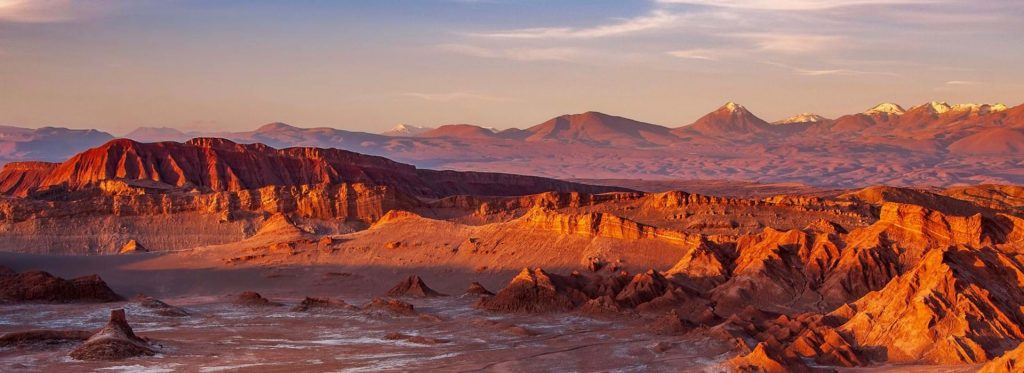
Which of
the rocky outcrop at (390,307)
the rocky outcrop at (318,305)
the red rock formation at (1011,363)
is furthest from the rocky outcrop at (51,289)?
the red rock formation at (1011,363)

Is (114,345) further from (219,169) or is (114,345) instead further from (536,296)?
(219,169)

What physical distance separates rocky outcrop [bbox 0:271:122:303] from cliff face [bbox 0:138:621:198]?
48.9 meters

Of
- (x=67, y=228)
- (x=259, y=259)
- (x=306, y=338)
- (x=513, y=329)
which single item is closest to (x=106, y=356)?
(x=306, y=338)

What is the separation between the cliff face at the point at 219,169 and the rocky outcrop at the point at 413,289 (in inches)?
2121

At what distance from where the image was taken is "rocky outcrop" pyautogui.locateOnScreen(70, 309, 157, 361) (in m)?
44.3

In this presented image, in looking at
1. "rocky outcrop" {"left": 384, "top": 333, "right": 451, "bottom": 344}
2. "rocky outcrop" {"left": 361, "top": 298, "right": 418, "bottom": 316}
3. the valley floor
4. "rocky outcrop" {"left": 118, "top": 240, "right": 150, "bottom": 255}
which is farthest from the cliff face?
"rocky outcrop" {"left": 384, "top": 333, "right": 451, "bottom": 344}

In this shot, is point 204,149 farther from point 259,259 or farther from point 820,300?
point 820,300

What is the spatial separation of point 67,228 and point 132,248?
11.2m

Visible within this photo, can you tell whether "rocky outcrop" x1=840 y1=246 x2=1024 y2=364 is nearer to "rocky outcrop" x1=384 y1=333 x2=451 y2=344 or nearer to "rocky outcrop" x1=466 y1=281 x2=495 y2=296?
"rocky outcrop" x1=384 y1=333 x2=451 y2=344

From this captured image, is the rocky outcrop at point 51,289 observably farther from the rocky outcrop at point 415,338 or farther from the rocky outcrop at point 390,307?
the rocky outcrop at point 415,338

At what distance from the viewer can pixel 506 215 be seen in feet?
283

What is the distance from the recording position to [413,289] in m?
67.8

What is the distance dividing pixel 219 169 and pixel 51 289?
7026cm

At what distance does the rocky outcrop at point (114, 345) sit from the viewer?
145 ft
